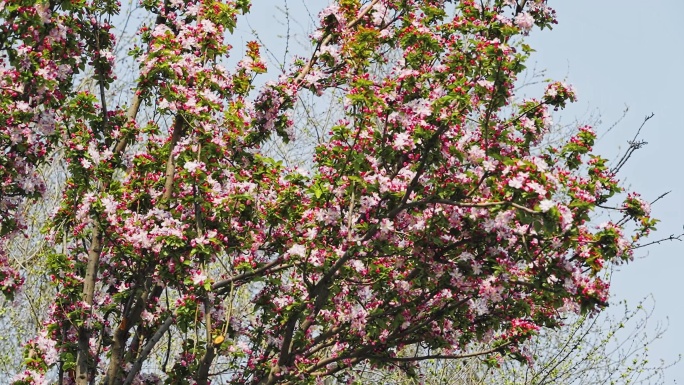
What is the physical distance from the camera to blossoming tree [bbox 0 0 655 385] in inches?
330

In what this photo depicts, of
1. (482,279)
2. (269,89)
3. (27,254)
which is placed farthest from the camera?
(27,254)

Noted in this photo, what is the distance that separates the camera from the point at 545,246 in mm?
8344

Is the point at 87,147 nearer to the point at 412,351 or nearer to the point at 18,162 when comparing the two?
the point at 18,162

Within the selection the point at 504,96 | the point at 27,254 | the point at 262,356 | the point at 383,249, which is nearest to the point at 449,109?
the point at 504,96

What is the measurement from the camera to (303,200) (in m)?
9.35

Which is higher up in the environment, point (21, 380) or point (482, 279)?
point (482, 279)

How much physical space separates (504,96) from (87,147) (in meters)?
4.27

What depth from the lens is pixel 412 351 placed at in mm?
16781

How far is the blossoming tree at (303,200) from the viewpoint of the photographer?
8.38 metres

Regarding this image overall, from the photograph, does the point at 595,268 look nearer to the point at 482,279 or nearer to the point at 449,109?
the point at 482,279

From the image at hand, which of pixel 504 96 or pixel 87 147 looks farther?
pixel 87 147

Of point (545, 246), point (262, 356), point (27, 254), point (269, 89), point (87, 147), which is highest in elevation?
point (27, 254)

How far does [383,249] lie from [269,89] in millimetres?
2404

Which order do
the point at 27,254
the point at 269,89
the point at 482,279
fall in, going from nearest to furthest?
the point at 482,279 → the point at 269,89 → the point at 27,254
